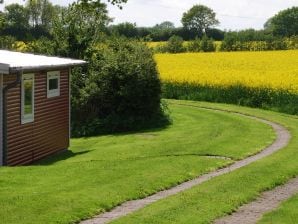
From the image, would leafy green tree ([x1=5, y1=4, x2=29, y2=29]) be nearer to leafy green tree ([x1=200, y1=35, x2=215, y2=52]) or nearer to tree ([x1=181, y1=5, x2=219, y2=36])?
leafy green tree ([x1=200, y1=35, x2=215, y2=52])

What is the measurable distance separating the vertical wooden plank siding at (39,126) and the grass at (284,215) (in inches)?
343

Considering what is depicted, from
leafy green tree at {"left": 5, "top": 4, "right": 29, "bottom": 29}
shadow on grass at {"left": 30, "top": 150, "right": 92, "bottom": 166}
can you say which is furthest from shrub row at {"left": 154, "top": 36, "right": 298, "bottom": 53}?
shadow on grass at {"left": 30, "top": 150, "right": 92, "bottom": 166}

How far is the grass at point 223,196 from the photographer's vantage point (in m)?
10.7

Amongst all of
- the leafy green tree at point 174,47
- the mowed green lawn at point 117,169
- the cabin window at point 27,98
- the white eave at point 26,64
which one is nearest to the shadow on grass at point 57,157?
the mowed green lawn at point 117,169

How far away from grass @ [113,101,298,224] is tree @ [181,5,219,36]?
4659 inches

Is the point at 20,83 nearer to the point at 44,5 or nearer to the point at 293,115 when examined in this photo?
the point at 293,115

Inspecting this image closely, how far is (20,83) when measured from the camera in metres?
18.1

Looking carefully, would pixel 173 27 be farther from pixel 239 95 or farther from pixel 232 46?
pixel 239 95

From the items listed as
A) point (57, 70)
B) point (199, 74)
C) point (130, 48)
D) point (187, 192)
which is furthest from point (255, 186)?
point (199, 74)

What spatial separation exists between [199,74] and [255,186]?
28348 mm

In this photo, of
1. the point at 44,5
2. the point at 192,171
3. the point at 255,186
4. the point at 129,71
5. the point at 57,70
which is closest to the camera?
the point at 255,186

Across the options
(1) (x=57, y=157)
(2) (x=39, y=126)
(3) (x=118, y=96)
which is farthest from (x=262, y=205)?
(3) (x=118, y=96)

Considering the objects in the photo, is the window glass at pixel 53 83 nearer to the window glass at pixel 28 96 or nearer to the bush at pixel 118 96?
the window glass at pixel 28 96

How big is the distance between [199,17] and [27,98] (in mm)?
123376
